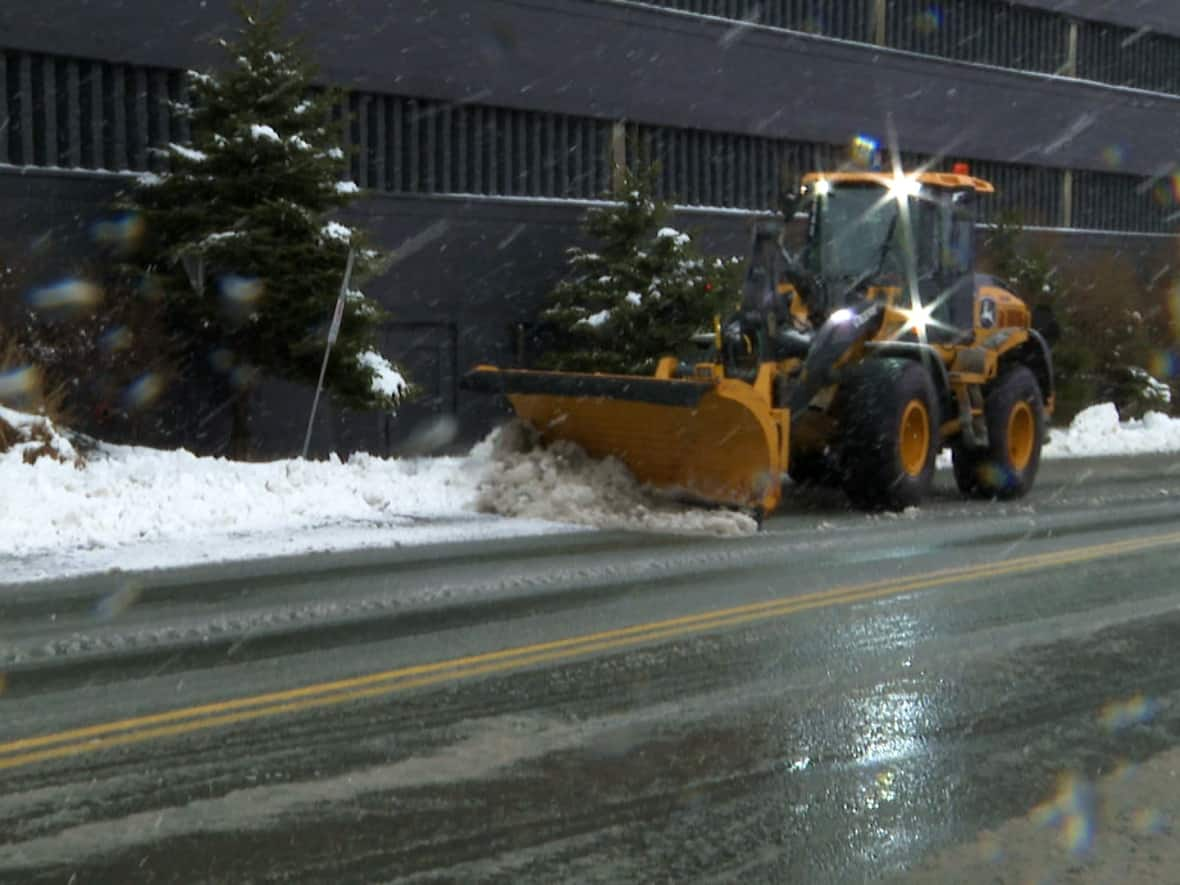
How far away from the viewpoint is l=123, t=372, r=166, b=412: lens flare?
56.6 feet

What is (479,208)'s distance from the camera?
22500 mm

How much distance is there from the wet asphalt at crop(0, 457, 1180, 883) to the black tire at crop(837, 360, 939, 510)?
8.08 ft

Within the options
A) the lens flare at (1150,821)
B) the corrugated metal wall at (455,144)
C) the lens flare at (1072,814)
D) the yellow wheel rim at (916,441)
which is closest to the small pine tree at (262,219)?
the corrugated metal wall at (455,144)

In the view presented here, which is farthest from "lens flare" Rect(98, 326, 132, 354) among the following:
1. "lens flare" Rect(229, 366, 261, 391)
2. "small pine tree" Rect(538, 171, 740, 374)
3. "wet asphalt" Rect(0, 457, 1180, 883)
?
"wet asphalt" Rect(0, 457, 1180, 883)

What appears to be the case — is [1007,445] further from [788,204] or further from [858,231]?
[788,204]

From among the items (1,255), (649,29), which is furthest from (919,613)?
(649,29)

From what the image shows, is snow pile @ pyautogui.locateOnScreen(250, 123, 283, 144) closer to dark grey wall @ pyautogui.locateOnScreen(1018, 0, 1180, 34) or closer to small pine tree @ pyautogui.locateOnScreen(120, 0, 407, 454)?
small pine tree @ pyautogui.locateOnScreen(120, 0, 407, 454)

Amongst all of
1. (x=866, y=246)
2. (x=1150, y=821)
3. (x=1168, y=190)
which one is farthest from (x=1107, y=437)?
(x=1150, y=821)

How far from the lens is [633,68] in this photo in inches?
964

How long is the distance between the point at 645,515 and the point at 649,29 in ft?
44.4

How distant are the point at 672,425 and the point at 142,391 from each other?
720 centimetres

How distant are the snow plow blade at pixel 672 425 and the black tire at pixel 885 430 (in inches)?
39.7

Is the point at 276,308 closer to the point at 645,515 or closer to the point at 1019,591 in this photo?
the point at 645,515

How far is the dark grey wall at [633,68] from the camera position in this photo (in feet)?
63.0
